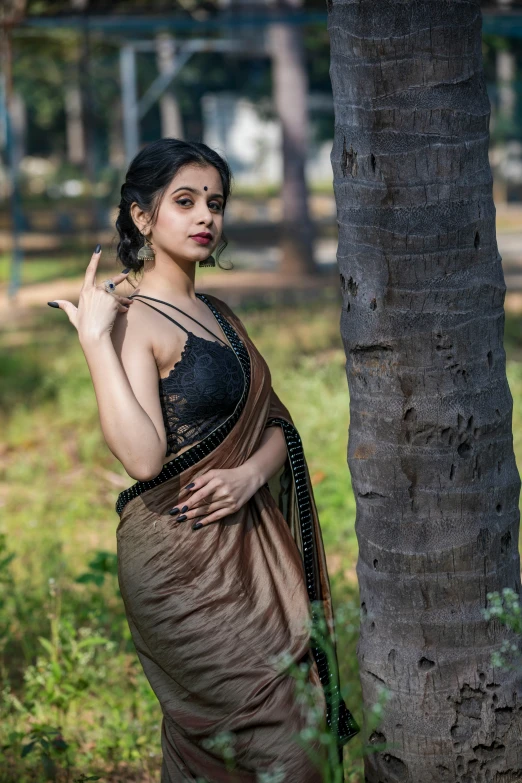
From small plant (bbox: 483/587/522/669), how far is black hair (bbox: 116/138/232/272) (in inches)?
48.3

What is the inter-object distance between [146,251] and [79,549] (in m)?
3.20

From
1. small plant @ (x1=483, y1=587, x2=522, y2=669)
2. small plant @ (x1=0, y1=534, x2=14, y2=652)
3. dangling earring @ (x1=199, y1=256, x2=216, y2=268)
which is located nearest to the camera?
small plant @ (x1=483, y1=587, x2=522, y2=669)

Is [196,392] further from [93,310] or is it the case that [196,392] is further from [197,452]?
[93,310]

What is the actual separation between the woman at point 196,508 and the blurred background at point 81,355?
0.81 ft

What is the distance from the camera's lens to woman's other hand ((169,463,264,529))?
252cm

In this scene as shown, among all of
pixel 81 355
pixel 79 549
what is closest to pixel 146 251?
pixel 79 549

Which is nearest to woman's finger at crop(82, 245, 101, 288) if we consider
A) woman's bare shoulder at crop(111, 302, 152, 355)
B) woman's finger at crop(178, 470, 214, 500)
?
woman's bare shoulder at crop(111, 302, 152, 355)

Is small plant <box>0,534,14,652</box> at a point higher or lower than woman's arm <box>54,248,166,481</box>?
lower

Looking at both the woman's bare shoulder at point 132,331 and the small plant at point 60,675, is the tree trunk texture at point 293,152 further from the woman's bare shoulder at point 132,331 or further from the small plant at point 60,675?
A: the woman's bare shoulder at point 132,331

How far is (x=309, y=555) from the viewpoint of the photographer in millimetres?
2785

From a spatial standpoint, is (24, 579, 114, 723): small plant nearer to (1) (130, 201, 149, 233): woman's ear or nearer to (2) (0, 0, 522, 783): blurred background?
(2) (0, 0, 522, 783): blurred background

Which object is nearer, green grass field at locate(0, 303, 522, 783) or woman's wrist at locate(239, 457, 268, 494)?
woman's wrist at locate(239, 457, 268, 494)

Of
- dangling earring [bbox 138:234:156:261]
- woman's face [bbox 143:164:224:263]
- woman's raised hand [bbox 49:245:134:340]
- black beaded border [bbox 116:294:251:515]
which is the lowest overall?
black beaded border [bbox 116:294:251:515]

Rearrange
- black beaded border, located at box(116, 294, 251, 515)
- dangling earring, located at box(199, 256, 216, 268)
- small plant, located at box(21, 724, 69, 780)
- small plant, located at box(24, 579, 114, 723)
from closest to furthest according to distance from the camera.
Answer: black beaded border, located at box(116, 294, 251, 515)
dangling earring, located at box(199, 256, 216, 268)
small plant, located at box(21, 724, 69, 780)
small plant, located at box(24, 579, 114, 723)
